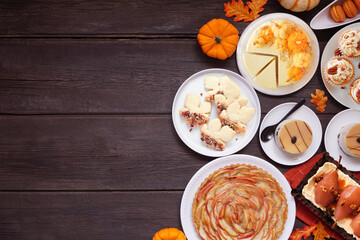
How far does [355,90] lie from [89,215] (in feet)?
5.58

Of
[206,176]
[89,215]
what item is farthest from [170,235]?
[89,215]

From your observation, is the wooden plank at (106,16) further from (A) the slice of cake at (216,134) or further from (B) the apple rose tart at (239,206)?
(B) the apple rose tart at (239,206)

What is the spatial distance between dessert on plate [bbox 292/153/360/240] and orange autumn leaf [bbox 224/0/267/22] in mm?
900

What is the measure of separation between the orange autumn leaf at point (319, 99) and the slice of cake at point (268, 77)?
0.87 feet

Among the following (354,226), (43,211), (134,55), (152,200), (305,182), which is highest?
(134,55)

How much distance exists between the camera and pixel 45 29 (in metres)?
2.06

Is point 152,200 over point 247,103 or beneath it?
beneath

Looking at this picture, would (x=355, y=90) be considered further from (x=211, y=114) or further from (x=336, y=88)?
(x=211, y=114)

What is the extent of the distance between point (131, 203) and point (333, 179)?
1152 millimetres

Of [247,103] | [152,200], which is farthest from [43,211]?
[247,103]

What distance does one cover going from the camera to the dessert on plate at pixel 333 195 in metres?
1.90

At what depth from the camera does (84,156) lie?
2.06 metres

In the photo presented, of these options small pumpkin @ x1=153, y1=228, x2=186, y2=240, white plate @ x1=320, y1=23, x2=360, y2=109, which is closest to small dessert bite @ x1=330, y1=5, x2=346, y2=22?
white plate @ x1=320, y1=23, x2=360, y2=109

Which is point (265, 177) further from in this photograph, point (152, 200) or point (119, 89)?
point (119, 89)
